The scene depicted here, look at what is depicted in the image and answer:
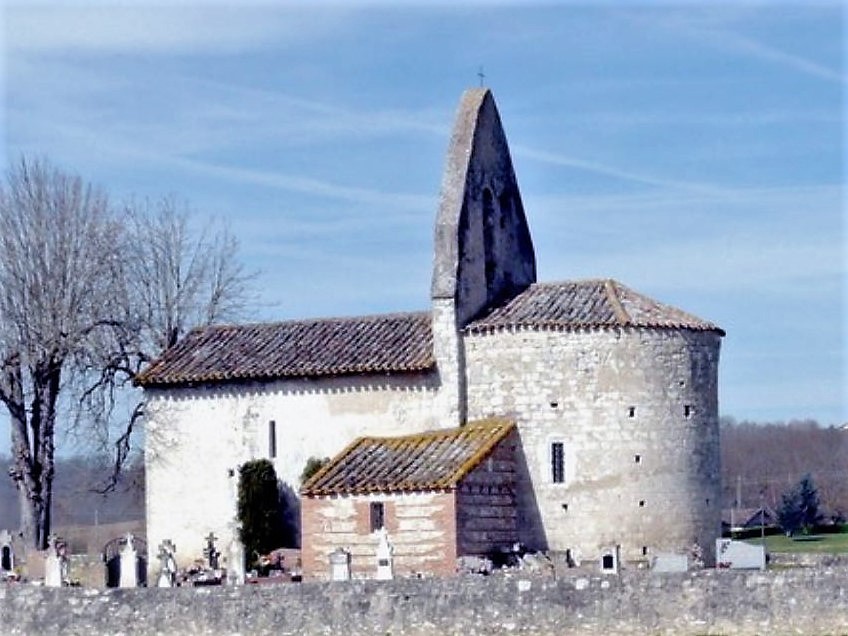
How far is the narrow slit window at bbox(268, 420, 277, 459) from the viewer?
53219 millimetres

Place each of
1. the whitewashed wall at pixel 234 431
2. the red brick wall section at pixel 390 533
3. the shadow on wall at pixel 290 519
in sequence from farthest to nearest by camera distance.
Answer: the shadow on wall at pixel 290 519 → the whitewashed wall at pixel 234 431 → the red brick wall section at pixel 390 533

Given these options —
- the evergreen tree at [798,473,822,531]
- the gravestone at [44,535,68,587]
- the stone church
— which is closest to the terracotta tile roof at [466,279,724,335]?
the stone church

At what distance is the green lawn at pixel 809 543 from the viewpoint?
206 feet

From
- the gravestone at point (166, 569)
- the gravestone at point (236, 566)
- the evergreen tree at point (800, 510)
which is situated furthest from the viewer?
the evergreen tree at point (800, 510)

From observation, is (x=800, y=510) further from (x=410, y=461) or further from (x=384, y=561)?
(x=384, y=561)

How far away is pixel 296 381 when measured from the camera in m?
52.8

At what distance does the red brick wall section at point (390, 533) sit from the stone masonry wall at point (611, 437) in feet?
8.73

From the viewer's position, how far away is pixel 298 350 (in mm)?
53625

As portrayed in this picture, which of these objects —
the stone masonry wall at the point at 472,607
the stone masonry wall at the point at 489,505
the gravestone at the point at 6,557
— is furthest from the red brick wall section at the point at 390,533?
the gravestone at the point at 6,557

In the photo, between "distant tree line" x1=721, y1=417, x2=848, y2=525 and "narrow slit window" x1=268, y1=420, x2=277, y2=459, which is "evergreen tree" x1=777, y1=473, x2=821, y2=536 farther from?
"narrow slit window" x1=268, y1=420, x2=277, y2=459

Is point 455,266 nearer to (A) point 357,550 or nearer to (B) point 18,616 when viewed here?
(A) point 357,550

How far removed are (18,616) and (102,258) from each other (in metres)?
13.9

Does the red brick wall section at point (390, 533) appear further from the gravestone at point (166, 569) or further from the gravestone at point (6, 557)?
the gravestone at point (6, 557)

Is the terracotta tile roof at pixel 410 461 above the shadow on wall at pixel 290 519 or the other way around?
above
